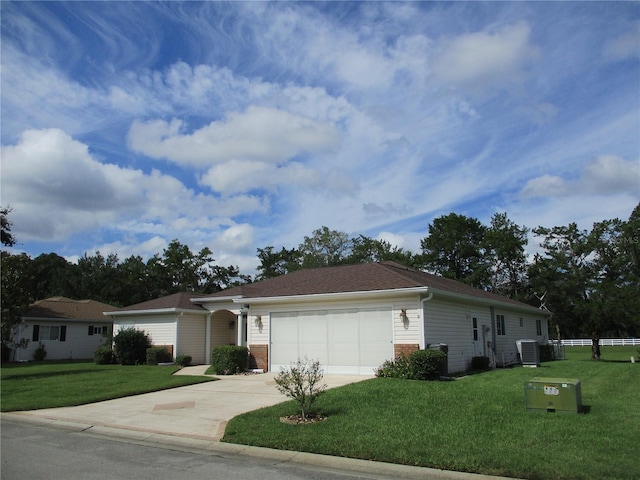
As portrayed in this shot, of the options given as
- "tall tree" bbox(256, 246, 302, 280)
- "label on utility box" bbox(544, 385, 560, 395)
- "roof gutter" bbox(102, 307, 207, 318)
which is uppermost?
"tall tree" bbox(256, 246, 302, 280)

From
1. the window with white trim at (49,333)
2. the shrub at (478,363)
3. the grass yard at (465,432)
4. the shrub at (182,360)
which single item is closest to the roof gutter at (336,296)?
the grass yard at (465,432)

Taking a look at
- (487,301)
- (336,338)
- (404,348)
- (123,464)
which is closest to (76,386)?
(336,338)

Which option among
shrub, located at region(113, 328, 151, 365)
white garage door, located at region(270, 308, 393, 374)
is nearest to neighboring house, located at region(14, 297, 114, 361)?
shrub, located at region(113, 328, 151, 365)

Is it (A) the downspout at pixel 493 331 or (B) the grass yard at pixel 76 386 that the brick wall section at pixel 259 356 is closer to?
(B) the grass yard at pixel 76 386

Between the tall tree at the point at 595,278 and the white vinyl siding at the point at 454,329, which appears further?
the tall tree at the point at 595,278

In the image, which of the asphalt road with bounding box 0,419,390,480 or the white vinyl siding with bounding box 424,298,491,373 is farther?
the white vinyl siding with bounding box 424,298,491,373

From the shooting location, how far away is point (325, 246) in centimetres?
5891

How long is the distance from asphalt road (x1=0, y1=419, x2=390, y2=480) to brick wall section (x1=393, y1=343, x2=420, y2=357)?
986 cm

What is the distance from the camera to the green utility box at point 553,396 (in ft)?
32.0

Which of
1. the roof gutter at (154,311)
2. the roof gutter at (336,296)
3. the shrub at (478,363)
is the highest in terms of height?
the roof gutter at (336,296)

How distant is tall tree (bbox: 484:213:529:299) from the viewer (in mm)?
53812

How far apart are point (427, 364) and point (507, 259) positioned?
43.4 meters

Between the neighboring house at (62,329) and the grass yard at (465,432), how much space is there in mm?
24799

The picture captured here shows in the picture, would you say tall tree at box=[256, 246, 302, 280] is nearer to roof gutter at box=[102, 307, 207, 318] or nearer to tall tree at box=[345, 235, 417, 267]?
tall tree at box=[345, 235, 417, 267]
